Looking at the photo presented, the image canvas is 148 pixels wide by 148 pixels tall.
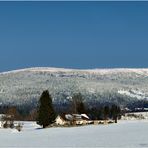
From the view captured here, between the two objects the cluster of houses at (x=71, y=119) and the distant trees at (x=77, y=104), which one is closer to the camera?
the cluster of houses at (x=71, y=119)

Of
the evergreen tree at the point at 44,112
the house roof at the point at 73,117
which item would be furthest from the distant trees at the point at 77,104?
the evergreen tree at the point at 44,112

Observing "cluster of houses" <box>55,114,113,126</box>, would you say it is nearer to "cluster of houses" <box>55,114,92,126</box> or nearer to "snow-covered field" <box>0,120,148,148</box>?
"cluster of houses" <box>55,114,92,126</box>

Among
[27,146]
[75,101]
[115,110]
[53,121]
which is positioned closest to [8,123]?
[53,121]

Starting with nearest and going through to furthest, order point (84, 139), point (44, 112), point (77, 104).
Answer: point (84, 139) < point (44, 112) < point (77, 104)

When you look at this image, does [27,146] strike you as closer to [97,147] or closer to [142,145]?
[97,147]

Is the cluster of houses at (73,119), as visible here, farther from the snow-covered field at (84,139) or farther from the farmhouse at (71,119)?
the snow-covered field at (84,139)

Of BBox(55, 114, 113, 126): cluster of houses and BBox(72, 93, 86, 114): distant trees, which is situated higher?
BBox(72, 93, 86, 114): distant trees

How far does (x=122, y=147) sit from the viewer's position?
140 feet

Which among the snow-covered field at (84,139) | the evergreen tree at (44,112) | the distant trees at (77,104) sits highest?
the distant trees at (77,104)

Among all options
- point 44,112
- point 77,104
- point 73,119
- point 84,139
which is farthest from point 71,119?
point 84,139

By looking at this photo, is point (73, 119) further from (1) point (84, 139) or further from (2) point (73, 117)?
(1) point (84, 139)

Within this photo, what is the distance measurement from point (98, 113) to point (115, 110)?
6704 millimetres

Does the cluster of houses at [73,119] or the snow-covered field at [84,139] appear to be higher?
the cluster of houses at [73,119]

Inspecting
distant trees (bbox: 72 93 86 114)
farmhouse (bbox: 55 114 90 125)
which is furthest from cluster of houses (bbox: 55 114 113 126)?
distant trees (bbox: 72 93 86 114)
